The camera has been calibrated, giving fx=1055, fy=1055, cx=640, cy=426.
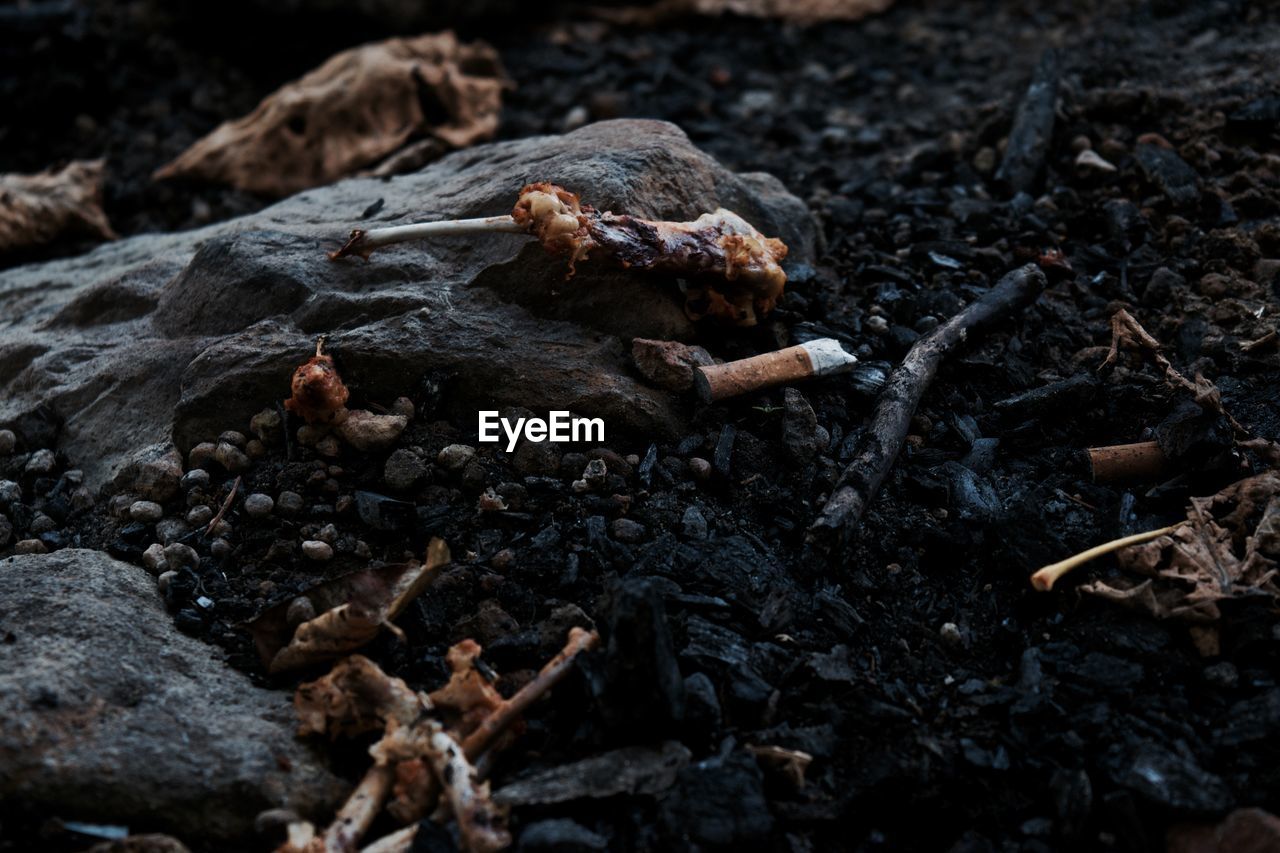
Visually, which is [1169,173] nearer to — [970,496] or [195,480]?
[970,496]

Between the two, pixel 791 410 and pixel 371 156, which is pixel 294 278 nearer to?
pixel 791 410

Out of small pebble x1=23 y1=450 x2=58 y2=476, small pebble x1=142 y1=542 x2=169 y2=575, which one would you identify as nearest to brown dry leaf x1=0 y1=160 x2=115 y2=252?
small pebble x1=23 y1=450 x2=58 y2=476

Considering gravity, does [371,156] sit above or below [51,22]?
below

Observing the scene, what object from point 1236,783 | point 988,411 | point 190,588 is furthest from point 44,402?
point 1236,783

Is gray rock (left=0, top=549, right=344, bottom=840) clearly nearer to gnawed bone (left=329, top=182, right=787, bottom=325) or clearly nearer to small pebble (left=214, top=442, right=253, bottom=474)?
small pebble (left=214, top=442, right=253, bottom=474)

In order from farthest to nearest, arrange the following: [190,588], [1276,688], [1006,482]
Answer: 1. [1006,482]
2. [190,588]
3. [1276,688]

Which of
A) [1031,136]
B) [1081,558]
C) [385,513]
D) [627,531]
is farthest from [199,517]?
[1031,136]

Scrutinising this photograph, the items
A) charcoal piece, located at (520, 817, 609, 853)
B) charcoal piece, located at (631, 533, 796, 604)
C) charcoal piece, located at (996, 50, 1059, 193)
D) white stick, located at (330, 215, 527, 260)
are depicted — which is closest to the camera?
charcoal piece, located at (520, 817, 609, 853)
